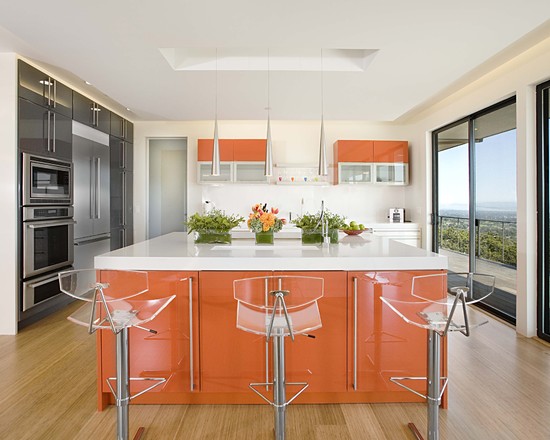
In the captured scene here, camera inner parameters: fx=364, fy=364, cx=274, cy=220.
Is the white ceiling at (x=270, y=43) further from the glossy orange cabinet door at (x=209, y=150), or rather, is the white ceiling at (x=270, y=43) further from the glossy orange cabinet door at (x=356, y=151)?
the glossy orange cabinet door at (x=356, y=151)

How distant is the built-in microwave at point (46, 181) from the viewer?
3465 mm

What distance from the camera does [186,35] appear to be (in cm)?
258

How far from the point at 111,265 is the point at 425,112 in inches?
195

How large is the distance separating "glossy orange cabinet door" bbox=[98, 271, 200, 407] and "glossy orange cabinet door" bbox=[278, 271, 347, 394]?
1.74 feet

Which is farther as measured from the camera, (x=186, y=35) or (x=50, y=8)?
(x=186, y=35)

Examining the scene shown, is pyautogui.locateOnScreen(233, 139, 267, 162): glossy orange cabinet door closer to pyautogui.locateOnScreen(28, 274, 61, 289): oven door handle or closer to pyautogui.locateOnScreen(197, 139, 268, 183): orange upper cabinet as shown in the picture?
pyautogui.locateOnScreen(197, 139, 268, 183): orange upper cabinet

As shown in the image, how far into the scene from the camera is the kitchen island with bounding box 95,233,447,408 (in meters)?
2.19

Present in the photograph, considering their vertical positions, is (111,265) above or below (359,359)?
above

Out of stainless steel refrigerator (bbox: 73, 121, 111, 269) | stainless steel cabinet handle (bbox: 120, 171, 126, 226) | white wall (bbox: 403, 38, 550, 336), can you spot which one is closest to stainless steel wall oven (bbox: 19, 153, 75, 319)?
stainless steel refrigerator (bbox: 73, 121, 111, 269)

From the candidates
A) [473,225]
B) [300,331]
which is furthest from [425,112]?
[300,331]

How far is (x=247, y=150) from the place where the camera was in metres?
5.59

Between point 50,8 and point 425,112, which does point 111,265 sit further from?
point 425,112

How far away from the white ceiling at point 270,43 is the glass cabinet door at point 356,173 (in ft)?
4.97

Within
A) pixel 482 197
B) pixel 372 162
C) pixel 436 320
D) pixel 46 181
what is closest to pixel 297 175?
pixel 372 162
